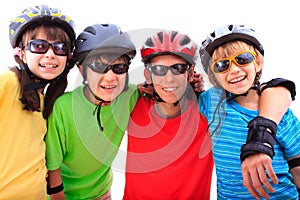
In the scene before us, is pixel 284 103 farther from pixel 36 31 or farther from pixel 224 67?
pixel 36 31

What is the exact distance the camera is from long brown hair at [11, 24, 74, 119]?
2707 mm

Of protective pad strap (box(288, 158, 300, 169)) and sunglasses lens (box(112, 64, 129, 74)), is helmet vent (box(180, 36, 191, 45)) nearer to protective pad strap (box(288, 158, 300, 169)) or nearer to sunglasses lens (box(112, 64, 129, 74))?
sunglasses lens (box(112, 64, 129, 74))

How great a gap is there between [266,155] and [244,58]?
81 cm

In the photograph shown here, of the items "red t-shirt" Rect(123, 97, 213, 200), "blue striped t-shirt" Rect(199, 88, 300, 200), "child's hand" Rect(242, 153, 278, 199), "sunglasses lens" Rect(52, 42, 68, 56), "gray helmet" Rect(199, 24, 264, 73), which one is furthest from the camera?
"red t-shirt" Rect(123, 97, 213, 200)

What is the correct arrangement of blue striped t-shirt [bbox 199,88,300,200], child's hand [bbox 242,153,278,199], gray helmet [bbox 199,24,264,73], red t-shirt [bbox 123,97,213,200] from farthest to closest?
red t-shirt [bbox 123,97,213,200]
gray helmet [bbox 199,24,264,73]
blue striped t-shirt [bbox 199,88,300,200]
child's hand [bbox 242,153,278,199]

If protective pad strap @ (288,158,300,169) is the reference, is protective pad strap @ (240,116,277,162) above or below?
above

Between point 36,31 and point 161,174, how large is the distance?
4.89 feet

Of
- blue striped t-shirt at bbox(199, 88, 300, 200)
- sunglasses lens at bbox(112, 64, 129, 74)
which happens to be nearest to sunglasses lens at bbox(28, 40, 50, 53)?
sunglasses lens at bbox(112, 64, 129, 74)

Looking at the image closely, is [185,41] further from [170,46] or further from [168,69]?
[168,69]

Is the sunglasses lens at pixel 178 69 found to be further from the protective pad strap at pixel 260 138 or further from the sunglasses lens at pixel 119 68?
the protective pad strap at pixel 260 138

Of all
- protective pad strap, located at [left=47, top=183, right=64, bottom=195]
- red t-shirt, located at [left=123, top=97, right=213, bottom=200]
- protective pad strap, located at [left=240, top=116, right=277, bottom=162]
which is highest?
protective pad strap, located at [left=240, top=116, right=277, bottom=162]

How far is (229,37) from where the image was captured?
8.97ft

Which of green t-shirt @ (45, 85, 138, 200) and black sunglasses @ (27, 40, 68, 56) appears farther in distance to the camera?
green t-shirt @ (45, 85, 138, 200)

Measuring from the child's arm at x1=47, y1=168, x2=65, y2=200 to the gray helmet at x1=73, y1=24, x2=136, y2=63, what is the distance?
938 millimetres
